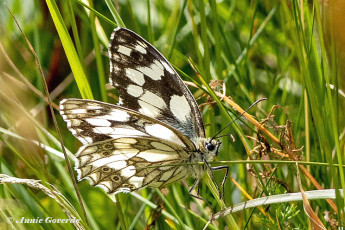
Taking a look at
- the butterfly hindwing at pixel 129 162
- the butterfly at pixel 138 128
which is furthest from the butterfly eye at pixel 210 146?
the butterfly hindwing at pixel 129 162

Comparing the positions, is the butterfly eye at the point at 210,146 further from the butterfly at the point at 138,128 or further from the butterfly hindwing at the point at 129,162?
the butterfly hindwing at the point at 129,162

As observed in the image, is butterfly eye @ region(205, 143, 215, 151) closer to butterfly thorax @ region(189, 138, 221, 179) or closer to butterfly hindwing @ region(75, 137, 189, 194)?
butterfly thorax @ region(189, 138, 221, 179)

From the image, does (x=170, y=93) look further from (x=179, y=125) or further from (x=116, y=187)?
(x=116, y=187)

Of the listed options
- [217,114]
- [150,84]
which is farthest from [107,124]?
[217,114]

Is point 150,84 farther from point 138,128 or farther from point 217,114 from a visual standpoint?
point 217,114

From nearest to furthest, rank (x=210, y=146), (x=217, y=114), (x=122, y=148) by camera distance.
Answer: (x=210, y=146)
(x=122, y=148)
(x=217, y=114)

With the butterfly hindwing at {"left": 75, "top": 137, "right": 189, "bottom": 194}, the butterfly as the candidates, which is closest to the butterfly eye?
the butterfly
